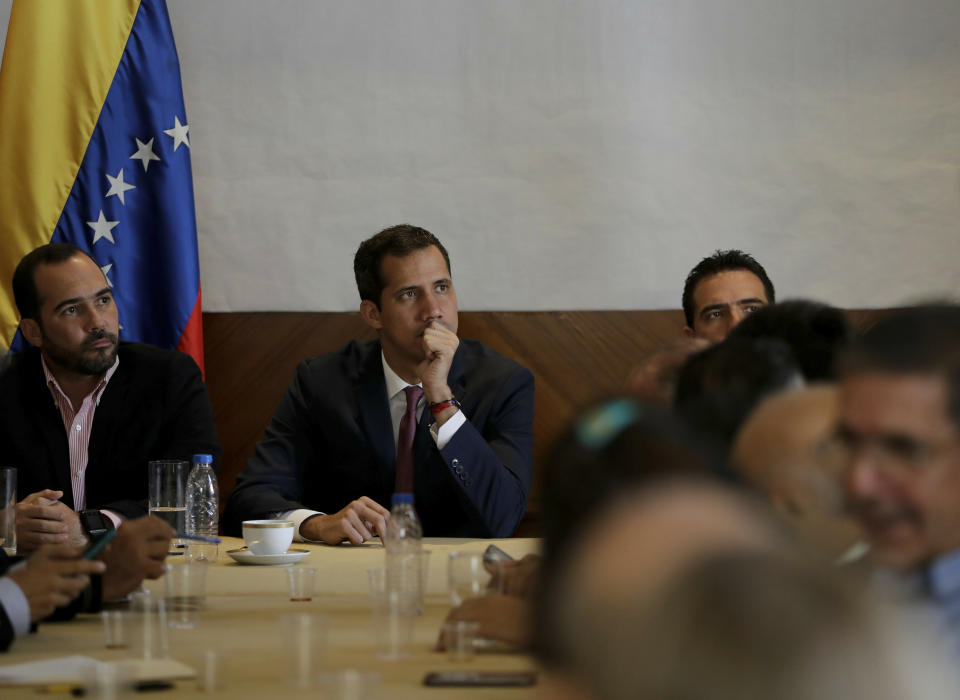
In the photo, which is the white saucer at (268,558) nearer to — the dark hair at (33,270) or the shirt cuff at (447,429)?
the shirt cuff at (447,429)

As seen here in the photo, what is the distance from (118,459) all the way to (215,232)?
49.6 inches

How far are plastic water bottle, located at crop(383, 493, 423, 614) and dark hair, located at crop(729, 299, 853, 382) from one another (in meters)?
0.64

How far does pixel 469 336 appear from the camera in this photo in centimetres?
405

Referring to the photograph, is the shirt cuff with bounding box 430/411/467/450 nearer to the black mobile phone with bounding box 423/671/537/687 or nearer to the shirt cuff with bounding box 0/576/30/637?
the shirt cuff with bounding box 0/576/30/637

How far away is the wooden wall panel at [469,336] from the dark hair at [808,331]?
2.17 metres

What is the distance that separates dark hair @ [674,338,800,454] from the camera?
1238 mm

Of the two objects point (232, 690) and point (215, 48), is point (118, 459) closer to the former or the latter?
point (215, 48)

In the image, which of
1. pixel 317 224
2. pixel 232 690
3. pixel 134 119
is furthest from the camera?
pixel 317 224

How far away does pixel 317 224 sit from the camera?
4.12 meters

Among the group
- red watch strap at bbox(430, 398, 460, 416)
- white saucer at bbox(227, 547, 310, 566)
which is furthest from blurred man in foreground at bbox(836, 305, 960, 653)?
red watch strap at bbox(430, 398, 460, 416)

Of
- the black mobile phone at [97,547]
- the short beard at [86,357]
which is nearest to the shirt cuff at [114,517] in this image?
the short beard at [86,357]

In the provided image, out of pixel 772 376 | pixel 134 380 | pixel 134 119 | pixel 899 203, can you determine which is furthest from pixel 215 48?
pixel 772 376

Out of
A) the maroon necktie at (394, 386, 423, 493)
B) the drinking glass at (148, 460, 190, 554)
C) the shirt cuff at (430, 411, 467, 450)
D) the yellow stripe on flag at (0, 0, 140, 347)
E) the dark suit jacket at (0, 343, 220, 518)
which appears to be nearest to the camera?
the drinking glass at (148, 460, 190, 554)

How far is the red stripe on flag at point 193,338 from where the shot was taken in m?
3.82
